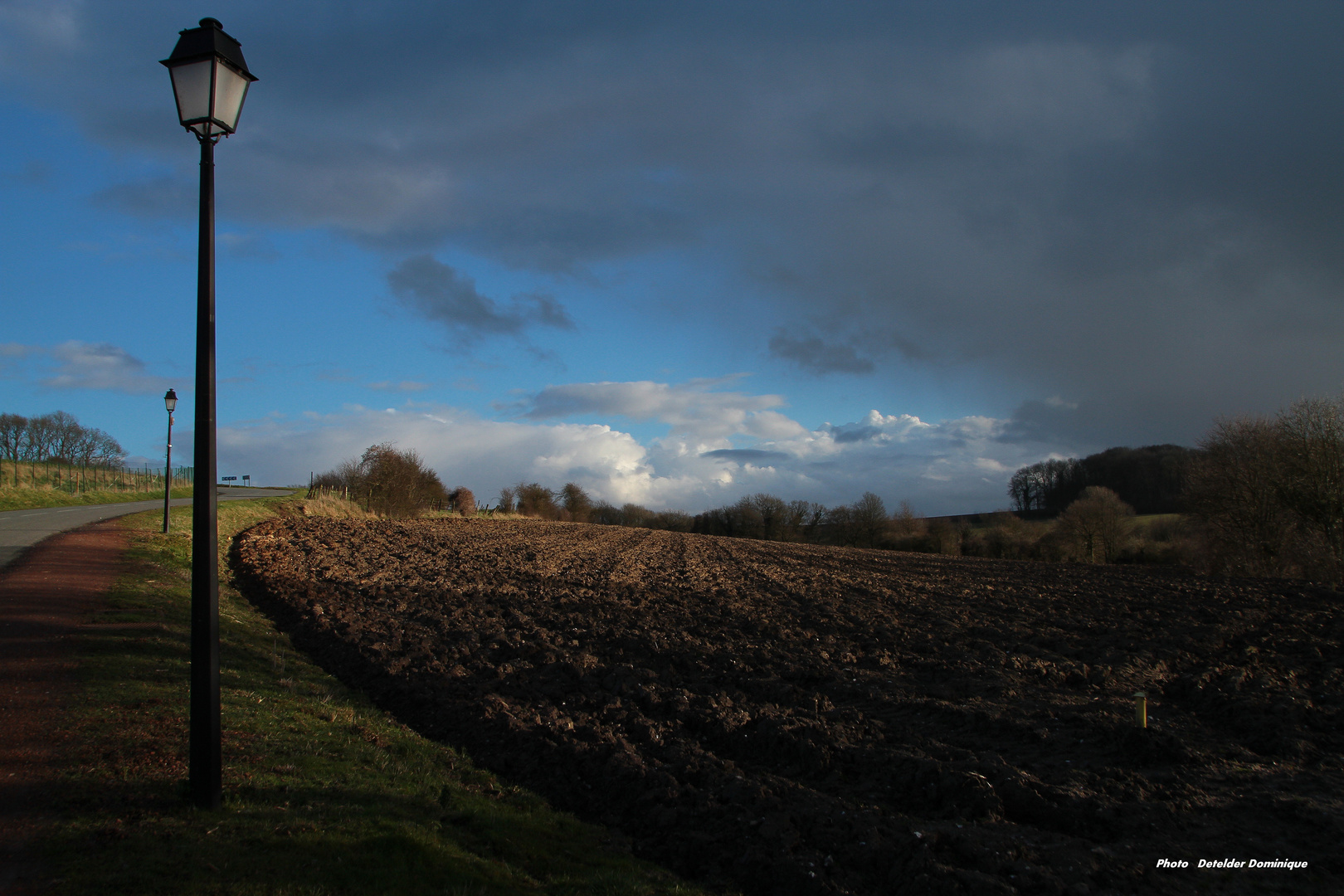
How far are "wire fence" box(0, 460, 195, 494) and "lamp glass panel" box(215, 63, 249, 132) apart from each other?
132 ft

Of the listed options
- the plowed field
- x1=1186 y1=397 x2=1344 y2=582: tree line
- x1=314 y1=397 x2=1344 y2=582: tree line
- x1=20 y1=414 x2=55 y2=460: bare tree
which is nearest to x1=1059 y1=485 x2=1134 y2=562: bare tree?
x1=314 y1=397 x2=1344 y2=582: tree line

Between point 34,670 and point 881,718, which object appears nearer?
point 34,670

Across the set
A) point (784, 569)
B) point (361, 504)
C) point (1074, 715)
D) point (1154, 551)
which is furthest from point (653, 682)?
point (1154, 551)

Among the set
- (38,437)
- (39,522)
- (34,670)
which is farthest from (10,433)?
(34,670)

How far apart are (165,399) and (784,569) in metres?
23.9

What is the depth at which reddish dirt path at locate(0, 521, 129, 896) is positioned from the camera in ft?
15.2

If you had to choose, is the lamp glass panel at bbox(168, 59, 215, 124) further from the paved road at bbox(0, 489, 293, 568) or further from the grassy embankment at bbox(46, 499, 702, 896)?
the paved road at bbox(0, 489, 293, 568)

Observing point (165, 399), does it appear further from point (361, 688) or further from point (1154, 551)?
point (1154, 551)

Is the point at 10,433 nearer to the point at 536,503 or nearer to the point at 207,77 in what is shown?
the point at 536,503

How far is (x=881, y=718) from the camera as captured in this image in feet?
29.2

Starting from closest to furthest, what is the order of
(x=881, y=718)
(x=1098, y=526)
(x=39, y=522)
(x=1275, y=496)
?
(x=881, y=718)
(x=39, y=522)
(x=1275, y=496)
(x=1098, y=526)

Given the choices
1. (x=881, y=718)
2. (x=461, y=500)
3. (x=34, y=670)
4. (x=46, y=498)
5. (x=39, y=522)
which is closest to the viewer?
(x=34, y=670)

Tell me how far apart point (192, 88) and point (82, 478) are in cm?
5854

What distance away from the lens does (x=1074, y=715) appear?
8570 millimetres
